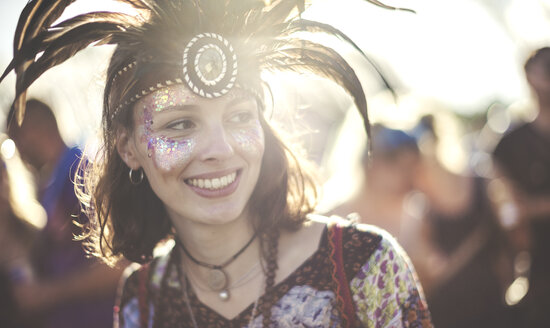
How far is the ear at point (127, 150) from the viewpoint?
224 centimetres

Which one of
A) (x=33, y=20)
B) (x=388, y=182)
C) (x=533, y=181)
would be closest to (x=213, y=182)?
(x=33, y=20)

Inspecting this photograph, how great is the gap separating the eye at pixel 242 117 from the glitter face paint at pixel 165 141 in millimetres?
187

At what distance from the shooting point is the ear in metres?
2.24

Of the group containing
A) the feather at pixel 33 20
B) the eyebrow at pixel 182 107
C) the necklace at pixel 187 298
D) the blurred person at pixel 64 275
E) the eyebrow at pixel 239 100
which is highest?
the feather at pixel 33 20

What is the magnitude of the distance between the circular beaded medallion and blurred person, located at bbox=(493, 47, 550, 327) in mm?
2637

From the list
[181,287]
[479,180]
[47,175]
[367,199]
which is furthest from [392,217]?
[47,175]

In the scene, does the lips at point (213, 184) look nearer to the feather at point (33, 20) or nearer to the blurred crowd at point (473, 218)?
the feather at point (33, 20)

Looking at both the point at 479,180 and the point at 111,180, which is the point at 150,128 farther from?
the point at 479,180

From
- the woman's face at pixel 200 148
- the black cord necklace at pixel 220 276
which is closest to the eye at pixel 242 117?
the woman's face at pixel 200 148

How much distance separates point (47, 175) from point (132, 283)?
1554 millimetres

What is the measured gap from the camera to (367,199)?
12.5ft

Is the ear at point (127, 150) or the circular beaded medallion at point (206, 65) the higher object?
the circular beaded medallion at point (206, 65)

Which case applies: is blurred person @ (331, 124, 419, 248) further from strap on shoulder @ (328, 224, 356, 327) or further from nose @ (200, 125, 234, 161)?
nose @ (200, 125, 234, 161)

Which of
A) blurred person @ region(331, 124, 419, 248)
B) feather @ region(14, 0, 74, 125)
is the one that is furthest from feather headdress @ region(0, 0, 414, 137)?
blurred person @ region(331, 124, 419, 248)
